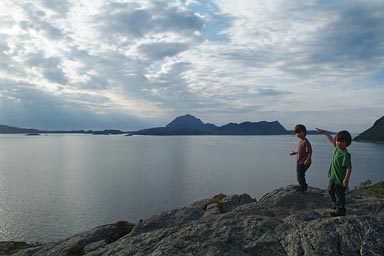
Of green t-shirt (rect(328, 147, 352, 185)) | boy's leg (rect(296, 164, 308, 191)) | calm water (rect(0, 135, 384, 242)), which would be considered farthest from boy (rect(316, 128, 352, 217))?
calm water (rect(0, 135, 384, 242))

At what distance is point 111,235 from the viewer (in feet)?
47.4

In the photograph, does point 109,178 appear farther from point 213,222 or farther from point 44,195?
point 213,222

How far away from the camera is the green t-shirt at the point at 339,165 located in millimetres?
10117

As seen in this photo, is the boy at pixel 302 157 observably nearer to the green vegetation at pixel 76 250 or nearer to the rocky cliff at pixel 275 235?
the rocky cliff at pixel 275 235

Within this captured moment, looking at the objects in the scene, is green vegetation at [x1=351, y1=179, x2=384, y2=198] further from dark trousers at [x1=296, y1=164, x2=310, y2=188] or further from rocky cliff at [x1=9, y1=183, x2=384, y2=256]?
rocky cliff at [x1=9, y1=183, x2=384, y2=256]

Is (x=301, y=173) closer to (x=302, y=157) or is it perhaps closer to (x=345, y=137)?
(x=302, y=157)

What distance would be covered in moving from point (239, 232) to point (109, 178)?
2912 inches

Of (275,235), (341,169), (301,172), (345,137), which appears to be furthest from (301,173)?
(275,235)

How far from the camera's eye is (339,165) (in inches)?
411

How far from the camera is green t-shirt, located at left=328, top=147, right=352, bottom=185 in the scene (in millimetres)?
10117

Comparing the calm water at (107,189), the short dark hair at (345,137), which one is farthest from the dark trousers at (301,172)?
the calm water at (107,189)

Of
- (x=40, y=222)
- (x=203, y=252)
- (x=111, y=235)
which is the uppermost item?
(x=203, y=252)

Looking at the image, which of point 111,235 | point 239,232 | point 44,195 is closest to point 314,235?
point 239,232

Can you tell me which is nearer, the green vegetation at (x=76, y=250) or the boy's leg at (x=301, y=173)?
the green vegetation at (x=76, y=250)
